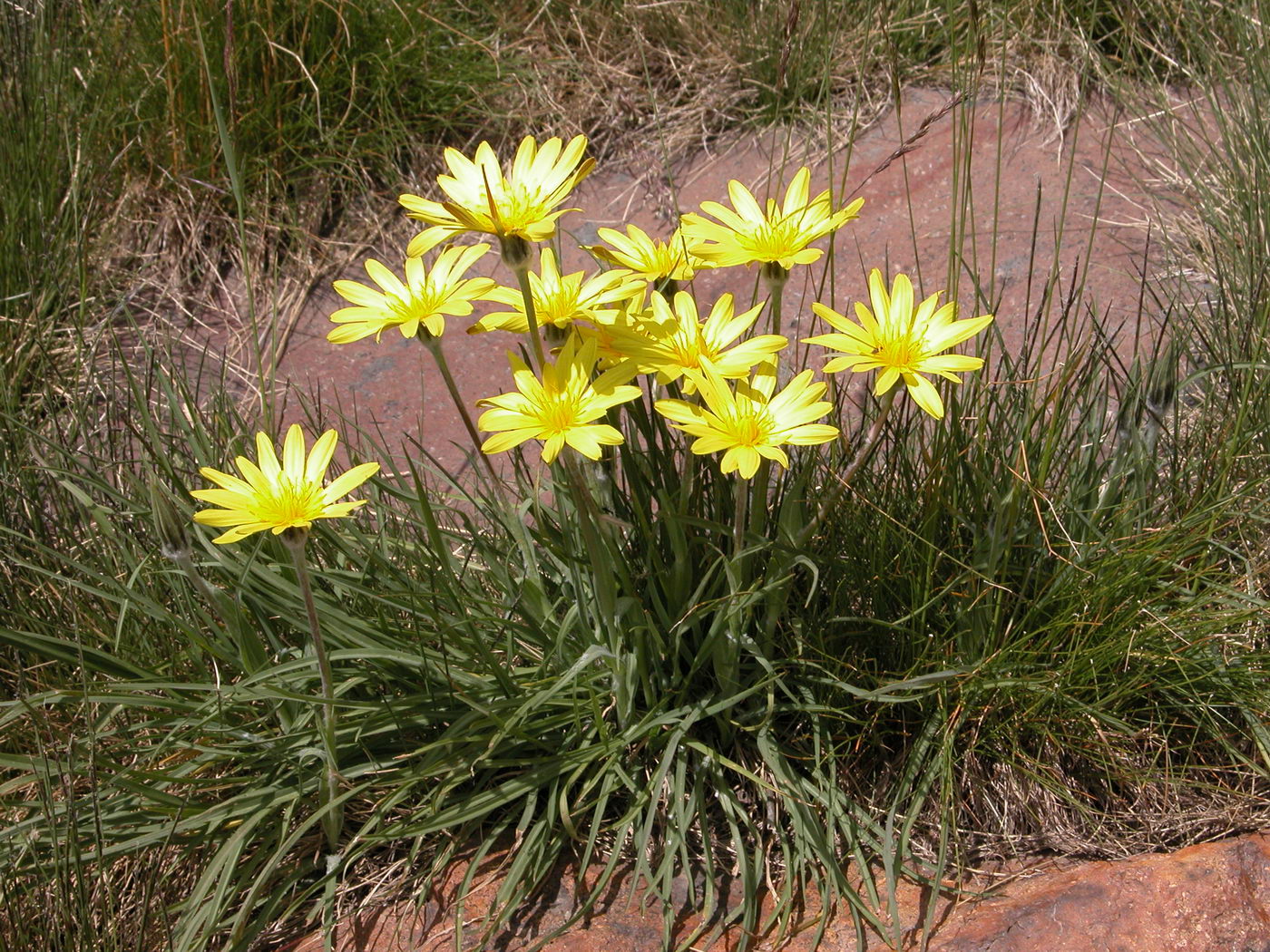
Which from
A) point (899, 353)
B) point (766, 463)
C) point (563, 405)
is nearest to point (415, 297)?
point (563, 405)

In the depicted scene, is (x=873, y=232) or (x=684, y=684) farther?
(x=873, y=232)

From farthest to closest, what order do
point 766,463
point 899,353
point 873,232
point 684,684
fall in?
point 873,232 → point 684,684 → point 766,463 → point 899,353

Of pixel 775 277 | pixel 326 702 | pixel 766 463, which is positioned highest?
pixel 775 277

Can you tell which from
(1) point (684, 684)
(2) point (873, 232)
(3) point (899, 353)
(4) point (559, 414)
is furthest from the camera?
(2) point (873, 232)

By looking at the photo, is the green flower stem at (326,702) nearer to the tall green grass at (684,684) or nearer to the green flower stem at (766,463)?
the tall green grass at (684,684)

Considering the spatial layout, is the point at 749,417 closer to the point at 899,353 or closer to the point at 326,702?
the point at 899,353

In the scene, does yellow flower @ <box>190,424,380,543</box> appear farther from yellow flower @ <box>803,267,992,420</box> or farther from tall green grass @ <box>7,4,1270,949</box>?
yellow flower @ <box>803,267,992,420</box>
